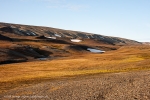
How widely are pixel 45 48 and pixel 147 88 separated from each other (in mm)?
110071

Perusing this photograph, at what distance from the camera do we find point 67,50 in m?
150

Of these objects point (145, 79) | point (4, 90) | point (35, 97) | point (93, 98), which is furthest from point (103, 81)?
point (4, 90)

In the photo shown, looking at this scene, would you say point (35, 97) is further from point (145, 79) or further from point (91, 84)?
point (145, 79)

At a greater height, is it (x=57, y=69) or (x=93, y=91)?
(x=93, y=91)

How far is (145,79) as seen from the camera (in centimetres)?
4322

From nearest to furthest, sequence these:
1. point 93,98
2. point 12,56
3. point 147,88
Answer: point 93,98 < point 147,88 < point 12,56

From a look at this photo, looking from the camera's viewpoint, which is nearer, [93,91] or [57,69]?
[93,91]

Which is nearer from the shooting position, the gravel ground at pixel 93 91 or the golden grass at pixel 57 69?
the gravel ground at pixel 93 91

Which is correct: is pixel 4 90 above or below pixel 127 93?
below

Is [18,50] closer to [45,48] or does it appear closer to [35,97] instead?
[45,48]

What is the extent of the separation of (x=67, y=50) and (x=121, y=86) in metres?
111

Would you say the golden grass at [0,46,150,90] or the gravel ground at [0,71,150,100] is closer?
the gravel ground at [0,71,150,100]

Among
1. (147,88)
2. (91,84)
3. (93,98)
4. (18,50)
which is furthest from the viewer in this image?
(18,50)

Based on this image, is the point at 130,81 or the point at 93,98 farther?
the point at 130,81
